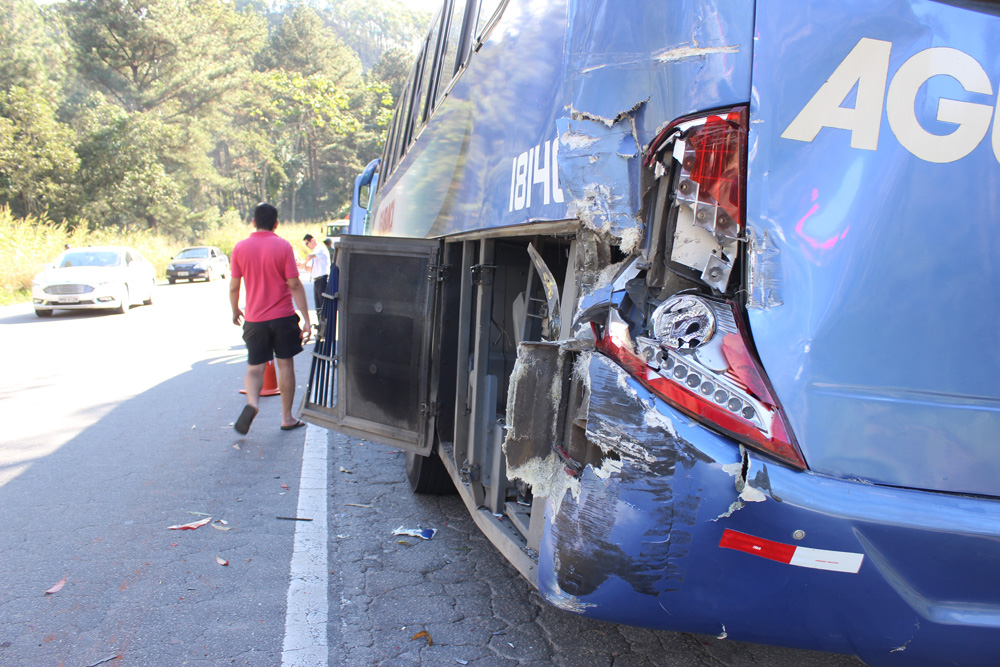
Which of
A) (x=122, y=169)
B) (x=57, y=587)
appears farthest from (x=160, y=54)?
(x=57, y=587)

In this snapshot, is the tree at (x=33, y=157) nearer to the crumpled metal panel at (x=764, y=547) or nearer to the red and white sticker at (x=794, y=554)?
the crumpled metal panel at (x=764, y=547)

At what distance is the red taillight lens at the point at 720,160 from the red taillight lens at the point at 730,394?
36 cm

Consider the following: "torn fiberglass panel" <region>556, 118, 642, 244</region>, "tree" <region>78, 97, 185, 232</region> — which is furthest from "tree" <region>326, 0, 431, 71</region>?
"torn fiberglass panel" <region>556, 118, 642, 244</region>

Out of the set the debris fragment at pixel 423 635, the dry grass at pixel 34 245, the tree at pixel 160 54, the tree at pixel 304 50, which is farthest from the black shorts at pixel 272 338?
the tree at pixel 304 50

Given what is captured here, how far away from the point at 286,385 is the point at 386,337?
266 cm

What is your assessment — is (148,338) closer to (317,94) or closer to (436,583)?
A: (436,583)

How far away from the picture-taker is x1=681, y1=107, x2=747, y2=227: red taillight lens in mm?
1758

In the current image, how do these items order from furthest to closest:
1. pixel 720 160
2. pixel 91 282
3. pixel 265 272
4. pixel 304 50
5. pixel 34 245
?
pixel 304 50, pixel 34 245, pixel 91 282, pixel 265 272, pixel 720 160

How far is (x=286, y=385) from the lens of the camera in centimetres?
650

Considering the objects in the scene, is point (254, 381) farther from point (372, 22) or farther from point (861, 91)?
point (372, 22)

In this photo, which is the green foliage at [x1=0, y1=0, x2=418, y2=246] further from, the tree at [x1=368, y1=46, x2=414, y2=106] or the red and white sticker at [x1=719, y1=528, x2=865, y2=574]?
the red and white sticker at [x1=719, y1=528, x2=865, y2=574]

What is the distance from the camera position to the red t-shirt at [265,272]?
19.9ft

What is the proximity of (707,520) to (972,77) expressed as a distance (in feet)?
4.18

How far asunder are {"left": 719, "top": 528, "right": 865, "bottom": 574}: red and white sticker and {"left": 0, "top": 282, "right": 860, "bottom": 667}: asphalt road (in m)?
1.30
